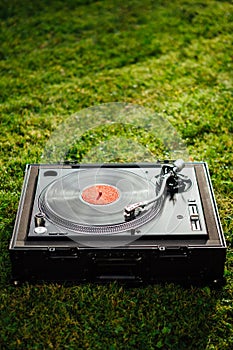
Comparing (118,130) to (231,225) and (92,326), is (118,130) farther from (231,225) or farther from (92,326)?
(92,326)

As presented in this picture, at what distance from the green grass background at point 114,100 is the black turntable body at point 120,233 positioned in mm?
177

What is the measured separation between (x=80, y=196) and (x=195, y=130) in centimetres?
232

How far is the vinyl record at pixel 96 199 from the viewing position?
4.78 meters

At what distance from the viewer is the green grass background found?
15.2 feet

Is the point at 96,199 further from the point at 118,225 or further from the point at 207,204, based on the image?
the point at 207,204

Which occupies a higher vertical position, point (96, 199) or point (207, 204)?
point (96, 199)

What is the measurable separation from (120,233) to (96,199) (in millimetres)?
456

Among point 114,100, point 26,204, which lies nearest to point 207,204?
point 26,204

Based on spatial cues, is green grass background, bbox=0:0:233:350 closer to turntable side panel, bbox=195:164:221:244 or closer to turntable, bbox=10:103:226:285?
turntable, bbox=10:103:226:285

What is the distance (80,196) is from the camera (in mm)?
5086

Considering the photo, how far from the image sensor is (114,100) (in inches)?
302

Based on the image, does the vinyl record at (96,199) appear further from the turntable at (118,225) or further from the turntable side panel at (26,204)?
the turntable side panel at (26,204)

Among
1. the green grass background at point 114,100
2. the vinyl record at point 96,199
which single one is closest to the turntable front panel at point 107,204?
the vinyl record at point 96,199

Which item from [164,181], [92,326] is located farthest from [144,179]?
[92,326]
